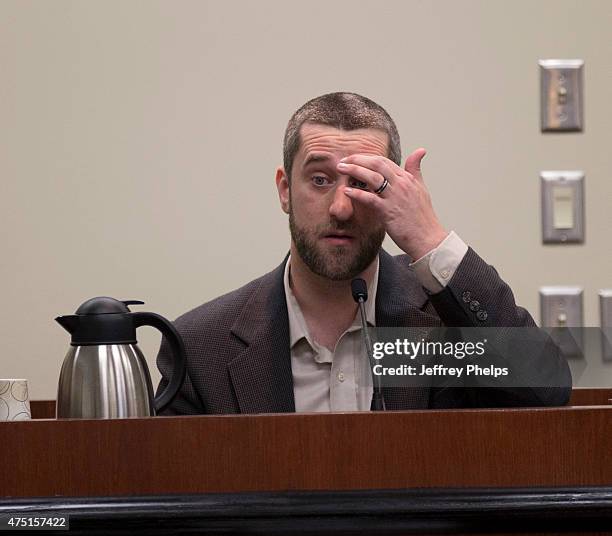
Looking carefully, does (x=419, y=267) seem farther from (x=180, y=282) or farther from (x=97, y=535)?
(x=180, y=282)

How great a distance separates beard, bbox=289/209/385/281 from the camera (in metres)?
1.74

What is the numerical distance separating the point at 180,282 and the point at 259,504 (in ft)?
4.14

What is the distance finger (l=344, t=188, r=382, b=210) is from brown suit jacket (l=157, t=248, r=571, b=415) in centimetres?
17

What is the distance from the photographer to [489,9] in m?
2.27

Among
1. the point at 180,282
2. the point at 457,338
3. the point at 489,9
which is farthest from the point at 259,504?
the point at 489,9

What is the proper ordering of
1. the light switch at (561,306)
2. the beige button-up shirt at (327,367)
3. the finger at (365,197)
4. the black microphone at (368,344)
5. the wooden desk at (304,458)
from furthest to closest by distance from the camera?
the light switch at (561,306) → the beige button-up shirt at (327,367) → the finger at (365,197) → the black microphone at (368,344) → the wooden desk at (304,458)

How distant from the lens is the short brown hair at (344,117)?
1800 mm

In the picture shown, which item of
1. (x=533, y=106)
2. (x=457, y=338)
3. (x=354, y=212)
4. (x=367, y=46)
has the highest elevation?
(x=367, y=46)

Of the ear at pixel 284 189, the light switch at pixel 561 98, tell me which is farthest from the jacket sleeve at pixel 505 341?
the light switch at pixel 561 98

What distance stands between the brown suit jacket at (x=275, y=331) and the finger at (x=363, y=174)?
0.20m

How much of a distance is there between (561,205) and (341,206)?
0.74m

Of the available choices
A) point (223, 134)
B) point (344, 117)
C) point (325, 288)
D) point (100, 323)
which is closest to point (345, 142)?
point (344, 117)

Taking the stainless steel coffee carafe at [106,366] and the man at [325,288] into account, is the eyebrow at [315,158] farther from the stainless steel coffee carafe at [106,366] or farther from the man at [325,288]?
the stainless steel coffee carafe at [106,366]

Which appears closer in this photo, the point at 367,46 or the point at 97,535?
the point at 97,535
